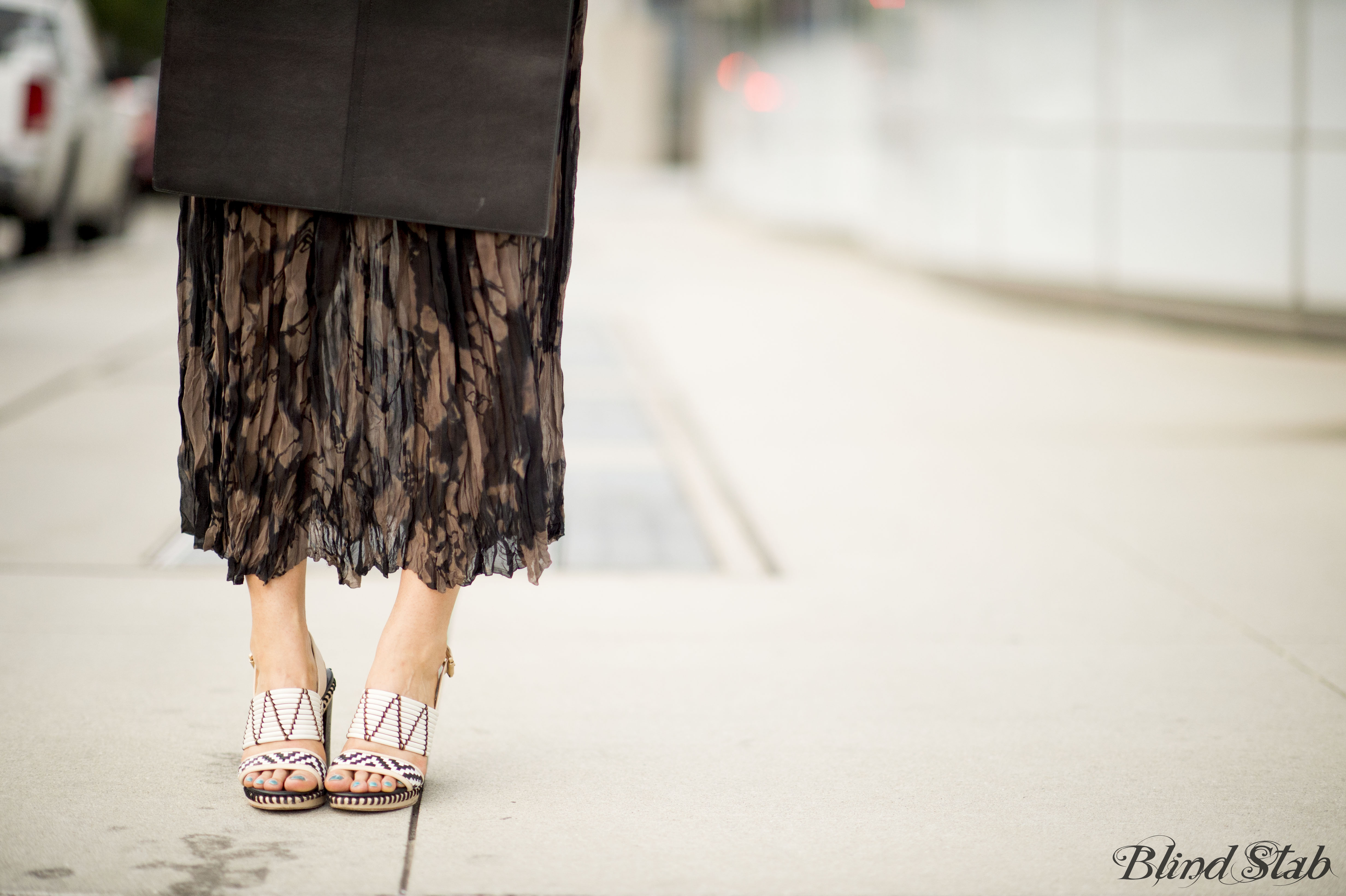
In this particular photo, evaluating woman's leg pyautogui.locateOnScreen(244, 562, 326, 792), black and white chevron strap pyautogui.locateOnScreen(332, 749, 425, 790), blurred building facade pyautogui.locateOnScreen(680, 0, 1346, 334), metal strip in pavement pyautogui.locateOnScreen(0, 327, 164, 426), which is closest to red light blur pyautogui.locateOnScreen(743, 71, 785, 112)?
blurred building facade pyautogui.locateOnScreen(680, 0, 1346, 334)

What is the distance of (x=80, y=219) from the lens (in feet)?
40.4

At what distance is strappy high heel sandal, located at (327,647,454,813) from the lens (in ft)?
7.27

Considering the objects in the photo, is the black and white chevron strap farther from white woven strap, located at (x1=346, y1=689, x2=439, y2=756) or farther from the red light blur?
the red light blur

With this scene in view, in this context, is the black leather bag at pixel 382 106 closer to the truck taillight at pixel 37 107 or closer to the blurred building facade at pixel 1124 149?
the blurred building facade at pixel 1124 149

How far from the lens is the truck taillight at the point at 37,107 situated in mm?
9492

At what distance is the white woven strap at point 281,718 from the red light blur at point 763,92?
67.5ft

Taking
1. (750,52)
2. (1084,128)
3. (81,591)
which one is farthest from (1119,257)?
(750,52)

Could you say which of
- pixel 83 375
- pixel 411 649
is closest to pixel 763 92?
pixel 83 375

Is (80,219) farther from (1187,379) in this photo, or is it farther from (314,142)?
(314,142)

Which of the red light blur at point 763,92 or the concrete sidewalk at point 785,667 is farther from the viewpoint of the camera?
the red light blur at point 763,92

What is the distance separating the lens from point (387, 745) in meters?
2.25

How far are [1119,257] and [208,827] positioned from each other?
850 cm

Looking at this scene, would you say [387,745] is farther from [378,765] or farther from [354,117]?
[354,117]

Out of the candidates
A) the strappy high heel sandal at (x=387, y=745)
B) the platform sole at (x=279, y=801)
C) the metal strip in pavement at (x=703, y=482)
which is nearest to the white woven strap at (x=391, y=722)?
the strappy high heel sandal at (x=387, y=745)
